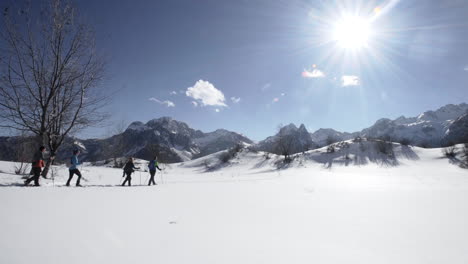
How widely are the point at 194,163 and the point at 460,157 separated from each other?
153ft

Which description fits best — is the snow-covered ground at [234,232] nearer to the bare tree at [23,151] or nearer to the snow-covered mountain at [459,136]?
the bare tree at [23,151]

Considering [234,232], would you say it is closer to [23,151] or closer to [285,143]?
[23,151]

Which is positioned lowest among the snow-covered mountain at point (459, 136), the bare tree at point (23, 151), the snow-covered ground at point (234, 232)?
the snow-covered ground at point (234, 232)

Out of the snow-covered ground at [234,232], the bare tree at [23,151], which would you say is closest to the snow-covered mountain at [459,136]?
the snow-covered ground at [234,232]

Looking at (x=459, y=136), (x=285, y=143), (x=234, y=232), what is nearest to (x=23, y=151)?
(x=234, y=232)

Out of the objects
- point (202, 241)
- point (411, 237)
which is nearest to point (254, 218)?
point (202, 241)

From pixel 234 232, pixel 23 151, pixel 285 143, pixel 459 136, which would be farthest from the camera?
pixel 459 136

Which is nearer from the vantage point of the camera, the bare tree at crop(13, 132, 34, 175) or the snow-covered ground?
the snow-covered ground

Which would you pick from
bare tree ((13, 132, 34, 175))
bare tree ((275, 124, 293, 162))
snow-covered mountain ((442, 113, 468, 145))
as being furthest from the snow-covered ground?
snow-covered mountain ((442, 113, 468, 145))

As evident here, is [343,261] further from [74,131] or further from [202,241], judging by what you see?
[74,131]

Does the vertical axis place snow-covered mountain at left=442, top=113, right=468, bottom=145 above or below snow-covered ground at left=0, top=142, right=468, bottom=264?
above

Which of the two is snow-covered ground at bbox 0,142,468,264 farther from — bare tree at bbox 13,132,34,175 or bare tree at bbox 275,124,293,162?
bare tree at bbox 275,124,293,162

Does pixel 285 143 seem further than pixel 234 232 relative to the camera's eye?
Yes

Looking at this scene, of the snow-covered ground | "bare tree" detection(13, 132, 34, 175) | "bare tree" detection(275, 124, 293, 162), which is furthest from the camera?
"bare tree" detection(275, 124, 293, 162)
